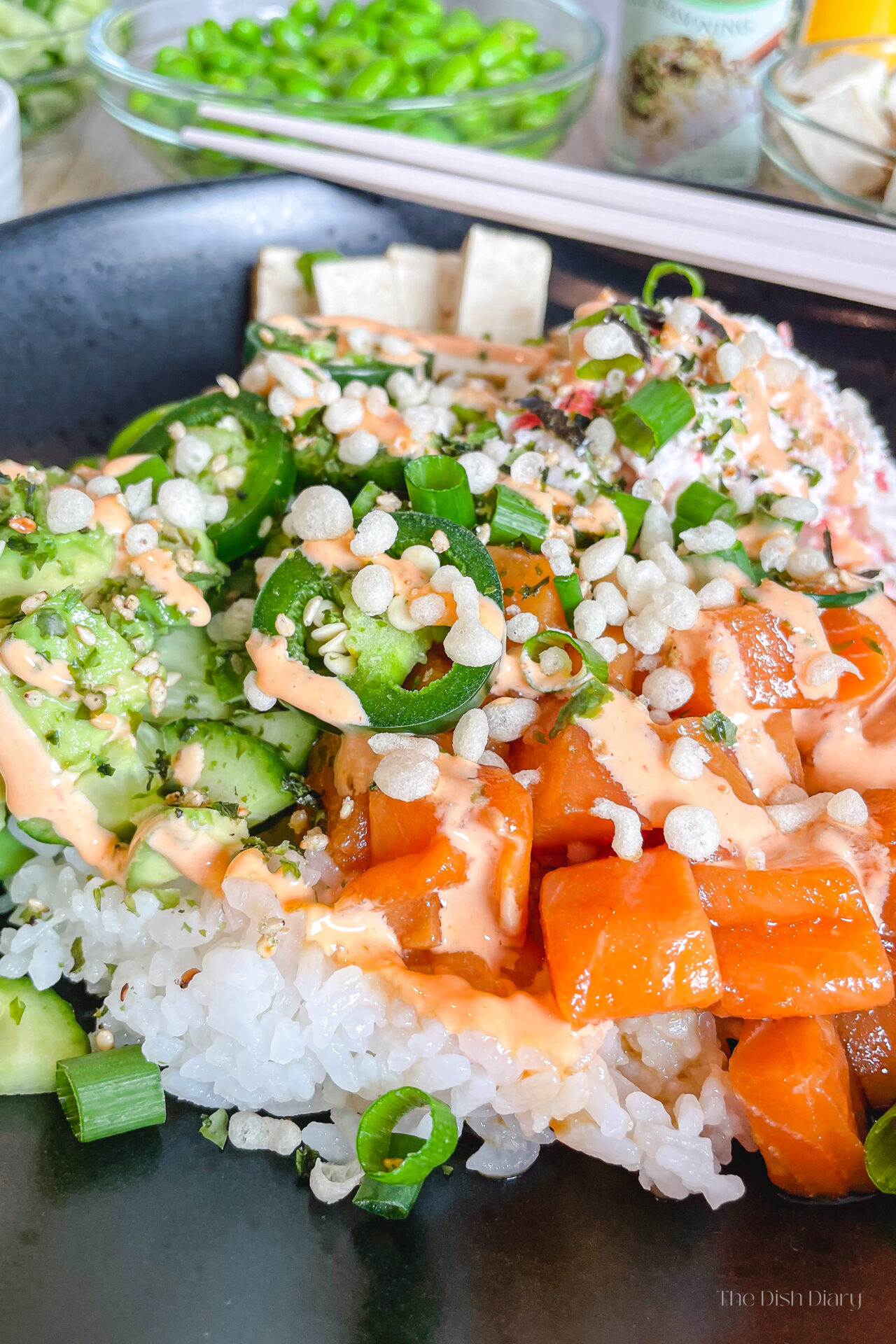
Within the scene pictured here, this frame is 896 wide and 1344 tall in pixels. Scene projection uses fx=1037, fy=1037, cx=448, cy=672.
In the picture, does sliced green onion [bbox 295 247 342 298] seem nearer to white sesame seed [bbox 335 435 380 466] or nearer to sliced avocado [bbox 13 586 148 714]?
white sesame seed [bbox 335 435 380 466]

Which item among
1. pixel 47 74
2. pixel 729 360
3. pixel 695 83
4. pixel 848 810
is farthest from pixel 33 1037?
pixel 695 83

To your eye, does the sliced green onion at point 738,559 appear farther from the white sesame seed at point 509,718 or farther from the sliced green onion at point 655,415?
the white sesame seed at point 509,718

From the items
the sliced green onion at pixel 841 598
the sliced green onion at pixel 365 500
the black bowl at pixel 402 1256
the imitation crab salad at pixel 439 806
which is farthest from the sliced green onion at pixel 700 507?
the black bowl at pixel 402 1256

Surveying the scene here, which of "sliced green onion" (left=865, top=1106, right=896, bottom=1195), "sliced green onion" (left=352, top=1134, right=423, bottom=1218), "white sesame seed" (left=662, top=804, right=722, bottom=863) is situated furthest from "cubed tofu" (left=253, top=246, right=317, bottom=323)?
"sliced green onion" (left=865, top=1106, right=896, bottom=1195)

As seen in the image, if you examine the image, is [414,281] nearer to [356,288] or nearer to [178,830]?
[356,288]

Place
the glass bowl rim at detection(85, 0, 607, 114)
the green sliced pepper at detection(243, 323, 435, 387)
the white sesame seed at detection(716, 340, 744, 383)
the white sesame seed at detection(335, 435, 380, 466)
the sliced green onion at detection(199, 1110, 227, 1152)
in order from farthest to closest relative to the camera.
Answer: the glass bowl rim at detection(85, 0, 607, 114) → the green sliced pepper at detection(243, 323, 435, 387) → the white sesame seed at detection(716, 340, 744, 383) → the white sesame seed at detection(335, 435, 380, 466) → the sliced green onion at detection(199, 1110, 227, 1152)

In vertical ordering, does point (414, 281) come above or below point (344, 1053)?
above

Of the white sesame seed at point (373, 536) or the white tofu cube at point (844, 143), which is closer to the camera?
the white sesame seed at point (373, 536)
